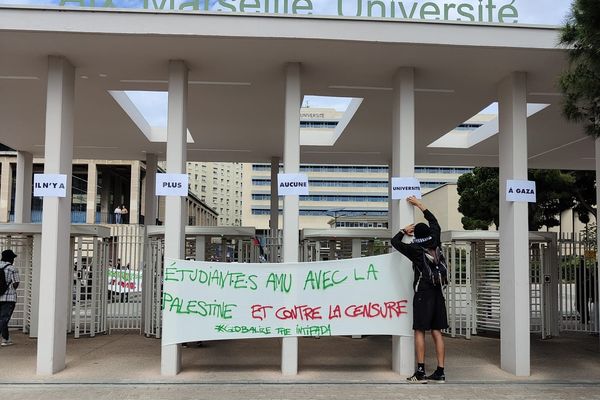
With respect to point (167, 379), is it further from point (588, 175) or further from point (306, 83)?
point (588, 175)

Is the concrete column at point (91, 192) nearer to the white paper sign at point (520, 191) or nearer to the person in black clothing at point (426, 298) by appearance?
the person in black clothing at point (426, 298)

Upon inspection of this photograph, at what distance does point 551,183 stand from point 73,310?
1718 cm

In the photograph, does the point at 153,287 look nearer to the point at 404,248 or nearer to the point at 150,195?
the point at 150,195

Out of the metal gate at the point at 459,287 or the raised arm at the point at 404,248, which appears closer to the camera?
the raised arm at the point at 404,248

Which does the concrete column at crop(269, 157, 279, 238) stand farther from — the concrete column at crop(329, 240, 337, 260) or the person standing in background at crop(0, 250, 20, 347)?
the person standing in background at crop(0, 250, 20, 347)

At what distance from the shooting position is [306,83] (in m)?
9.58

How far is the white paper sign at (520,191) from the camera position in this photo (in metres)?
8.52

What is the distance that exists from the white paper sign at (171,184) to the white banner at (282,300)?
100 cm

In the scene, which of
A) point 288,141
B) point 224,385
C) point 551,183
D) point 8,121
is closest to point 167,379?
point 224,385

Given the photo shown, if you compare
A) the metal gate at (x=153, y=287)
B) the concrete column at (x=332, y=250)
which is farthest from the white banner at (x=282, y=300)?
the concrete column at (x=332, y=250)

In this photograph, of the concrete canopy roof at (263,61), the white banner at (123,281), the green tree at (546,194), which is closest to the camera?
the concrete canopy roof at (263,61)

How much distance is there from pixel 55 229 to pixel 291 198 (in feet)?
10.9

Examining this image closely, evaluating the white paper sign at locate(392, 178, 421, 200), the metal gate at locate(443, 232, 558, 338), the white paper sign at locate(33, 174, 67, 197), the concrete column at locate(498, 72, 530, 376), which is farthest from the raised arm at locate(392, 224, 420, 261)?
the white paper sign at locate(33, 174, 67, 197)

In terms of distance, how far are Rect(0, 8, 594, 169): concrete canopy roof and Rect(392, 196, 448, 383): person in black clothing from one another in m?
2.54
